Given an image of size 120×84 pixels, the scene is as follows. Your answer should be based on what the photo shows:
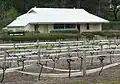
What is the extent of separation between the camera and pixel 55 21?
57875 millimetres

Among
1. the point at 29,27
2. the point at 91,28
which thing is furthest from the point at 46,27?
the point at 91,28

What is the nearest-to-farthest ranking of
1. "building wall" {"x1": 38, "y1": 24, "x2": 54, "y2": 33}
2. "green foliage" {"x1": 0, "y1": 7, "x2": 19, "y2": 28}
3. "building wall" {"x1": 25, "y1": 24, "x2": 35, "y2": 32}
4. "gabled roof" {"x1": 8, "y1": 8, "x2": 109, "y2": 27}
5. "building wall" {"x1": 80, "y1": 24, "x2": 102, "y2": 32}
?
"building wall" {"x1": 25, "y1": 24, "x2": 35, "y2": 32}
"gabled roof" {"x1": 8, "y1": 8, "x2": 109, "y2": 27}
"building wall" {"x1": 38, "y1": 24, "x2": 54, "y2": 33}
"building wall" {"x1": 80, "y1": 24, "x2": 102, "y2": 32}
"green foliage" {"x1": 0, "y1": 7, "x2": 19, "y2": 28}

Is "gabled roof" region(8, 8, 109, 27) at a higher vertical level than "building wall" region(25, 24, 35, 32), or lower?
higher

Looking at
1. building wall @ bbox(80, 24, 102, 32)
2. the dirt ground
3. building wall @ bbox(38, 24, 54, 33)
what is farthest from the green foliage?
the dirt ground

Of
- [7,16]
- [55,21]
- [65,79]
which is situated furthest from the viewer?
[7,16]

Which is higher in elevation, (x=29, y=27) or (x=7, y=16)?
(x=7, y=16)

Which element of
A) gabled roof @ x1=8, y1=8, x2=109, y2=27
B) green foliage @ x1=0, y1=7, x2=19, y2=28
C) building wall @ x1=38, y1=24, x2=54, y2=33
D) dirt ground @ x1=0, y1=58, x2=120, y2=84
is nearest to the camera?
dirt ground @ x1=0, y1=58, x2=120, y2=84

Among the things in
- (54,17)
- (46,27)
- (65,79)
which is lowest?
(46,27)

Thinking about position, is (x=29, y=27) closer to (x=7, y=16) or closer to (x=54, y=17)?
(x=54, y=17)

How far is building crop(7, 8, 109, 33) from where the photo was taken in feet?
190

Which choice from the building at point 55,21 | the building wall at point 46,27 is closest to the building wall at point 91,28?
the building at point 55,21

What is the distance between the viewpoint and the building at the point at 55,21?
5781cm

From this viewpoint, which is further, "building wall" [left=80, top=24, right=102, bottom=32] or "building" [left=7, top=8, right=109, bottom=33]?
"building wall" [left=80, top=24, right=102, bottom=32]

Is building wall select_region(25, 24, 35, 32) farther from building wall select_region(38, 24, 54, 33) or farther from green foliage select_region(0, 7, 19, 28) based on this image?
green foliage select_region(0, 7, 19, 28)
